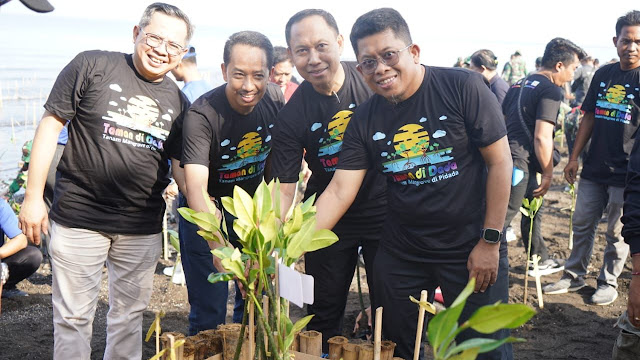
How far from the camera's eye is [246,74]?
2764 mm

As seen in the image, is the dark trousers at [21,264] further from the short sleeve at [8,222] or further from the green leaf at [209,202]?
the green leaf at [209,202]

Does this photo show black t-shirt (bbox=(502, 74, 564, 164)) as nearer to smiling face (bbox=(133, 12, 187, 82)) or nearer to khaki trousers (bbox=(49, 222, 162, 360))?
smiling face (bbox=(133, 12, 187, 82))

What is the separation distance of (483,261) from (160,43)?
1.66 metres

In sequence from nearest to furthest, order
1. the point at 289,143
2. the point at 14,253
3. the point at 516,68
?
the point at 289,143
the point at 14,253
the point at 516,68

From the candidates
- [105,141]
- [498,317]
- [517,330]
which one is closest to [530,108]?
[517,330]

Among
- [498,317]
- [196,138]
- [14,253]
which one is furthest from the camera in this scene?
[14,253]

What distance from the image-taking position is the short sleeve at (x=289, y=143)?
9.26ft

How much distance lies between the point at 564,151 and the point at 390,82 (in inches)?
377

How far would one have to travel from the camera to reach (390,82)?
231cm

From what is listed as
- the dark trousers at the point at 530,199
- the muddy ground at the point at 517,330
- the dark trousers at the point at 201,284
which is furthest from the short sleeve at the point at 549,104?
the dark trousers at the point at 201,284

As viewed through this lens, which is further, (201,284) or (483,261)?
(201,284)

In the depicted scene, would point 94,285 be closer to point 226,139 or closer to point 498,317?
point 226,139

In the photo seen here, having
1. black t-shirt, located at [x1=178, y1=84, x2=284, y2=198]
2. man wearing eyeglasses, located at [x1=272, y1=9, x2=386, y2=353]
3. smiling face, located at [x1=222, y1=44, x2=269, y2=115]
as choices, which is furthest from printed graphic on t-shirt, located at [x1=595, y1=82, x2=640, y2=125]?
smiling face, located at [x1=222, y1=44, x2=269, y2=115]

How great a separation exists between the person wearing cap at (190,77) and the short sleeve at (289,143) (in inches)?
71.2
